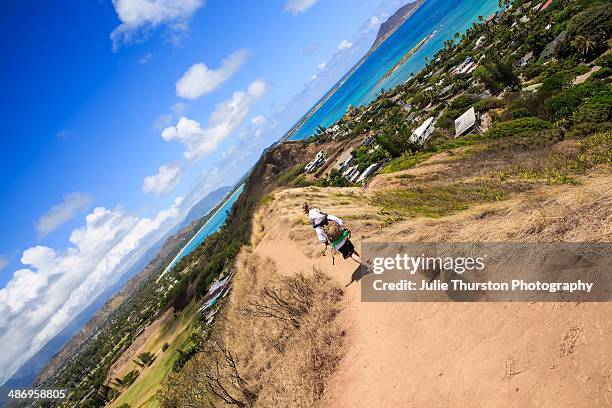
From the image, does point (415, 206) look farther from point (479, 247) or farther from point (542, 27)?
point (542, 27)

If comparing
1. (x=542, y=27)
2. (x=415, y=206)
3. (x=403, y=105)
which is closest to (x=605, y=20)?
(x=542, y=27)

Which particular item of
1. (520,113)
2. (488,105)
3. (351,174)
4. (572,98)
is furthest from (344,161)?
(572,98)

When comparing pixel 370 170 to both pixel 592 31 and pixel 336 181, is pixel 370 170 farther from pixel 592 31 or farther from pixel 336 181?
pixel 592 31

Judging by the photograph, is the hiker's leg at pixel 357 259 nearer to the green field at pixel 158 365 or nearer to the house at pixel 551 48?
the green field at pixel 158 365

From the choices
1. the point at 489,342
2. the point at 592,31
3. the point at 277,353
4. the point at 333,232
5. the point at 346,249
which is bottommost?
the point at 592,31

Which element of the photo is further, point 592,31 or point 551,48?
point 551,48

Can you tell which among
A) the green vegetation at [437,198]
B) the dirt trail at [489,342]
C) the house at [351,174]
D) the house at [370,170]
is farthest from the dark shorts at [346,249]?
the house at [351,174]

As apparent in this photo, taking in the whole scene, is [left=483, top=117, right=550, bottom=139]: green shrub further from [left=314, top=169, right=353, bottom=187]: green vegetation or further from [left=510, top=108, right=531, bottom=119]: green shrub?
[left=314, top=169, right=353, bottom=187]: green vegetation
